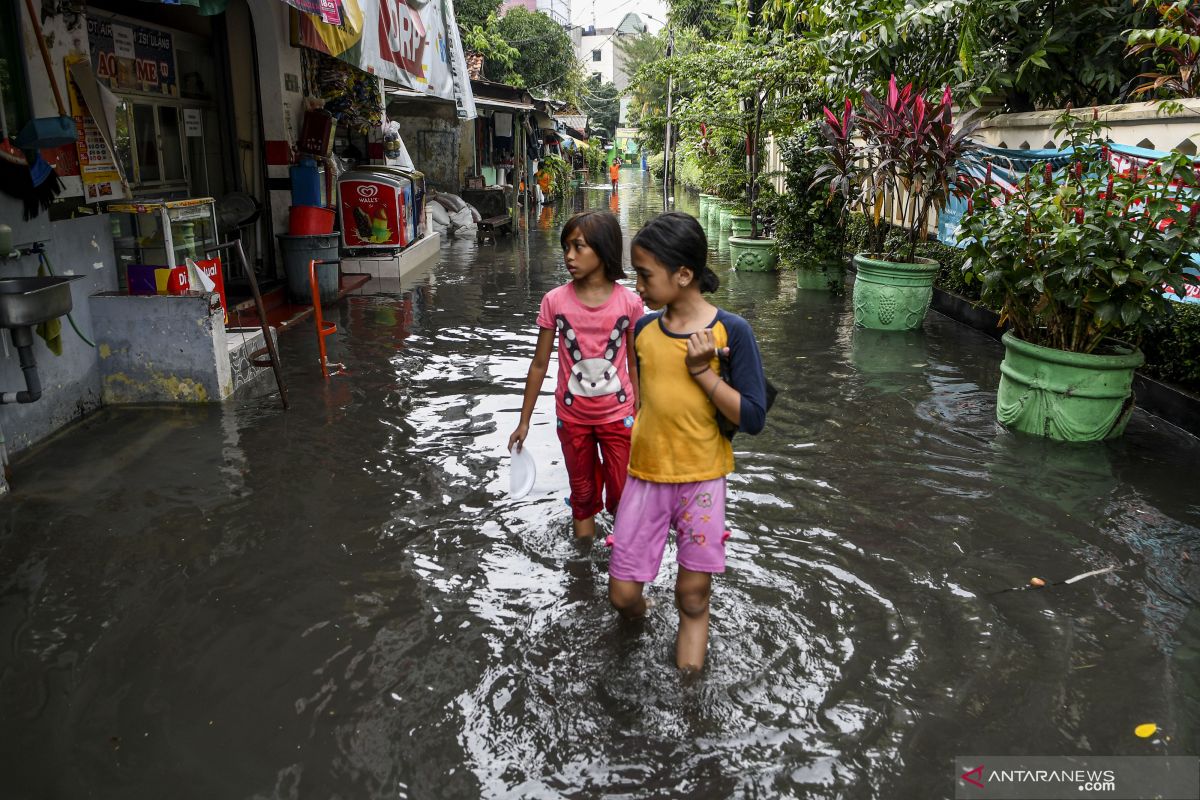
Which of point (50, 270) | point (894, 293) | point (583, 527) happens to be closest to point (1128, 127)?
point (894, 293)

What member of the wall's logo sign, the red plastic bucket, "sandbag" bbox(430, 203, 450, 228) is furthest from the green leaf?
"sandbag" bbox(430, 203, 450, 228)

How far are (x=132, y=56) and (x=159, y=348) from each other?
3.88 m

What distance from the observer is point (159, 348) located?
648 cm

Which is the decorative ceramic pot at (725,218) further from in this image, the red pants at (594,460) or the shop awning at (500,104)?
the red pants at (594,460)

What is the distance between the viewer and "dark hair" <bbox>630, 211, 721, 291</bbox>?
2.84m

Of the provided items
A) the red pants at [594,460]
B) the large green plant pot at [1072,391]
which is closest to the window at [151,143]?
the red pants at [594,460]

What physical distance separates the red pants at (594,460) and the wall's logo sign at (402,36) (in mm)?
7290

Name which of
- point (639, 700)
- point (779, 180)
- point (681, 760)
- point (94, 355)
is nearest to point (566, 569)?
point (639, 700)

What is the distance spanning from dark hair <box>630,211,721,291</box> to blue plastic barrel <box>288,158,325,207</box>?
8.77 meters

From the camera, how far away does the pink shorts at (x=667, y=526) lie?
3.06 metres

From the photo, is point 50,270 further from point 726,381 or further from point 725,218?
point 725,218

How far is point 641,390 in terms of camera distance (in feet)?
10.3

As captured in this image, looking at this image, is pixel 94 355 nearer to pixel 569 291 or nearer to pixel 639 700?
pixel 569 291

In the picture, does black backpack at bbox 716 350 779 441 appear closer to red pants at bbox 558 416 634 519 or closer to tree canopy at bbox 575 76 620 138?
red pants at bbox 558 416 634 519
